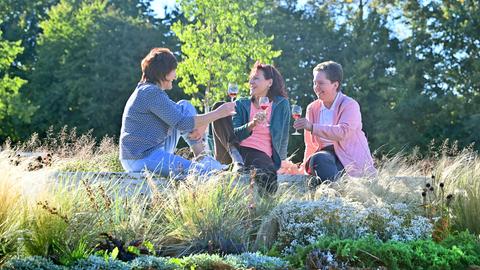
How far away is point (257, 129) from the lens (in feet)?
22.1

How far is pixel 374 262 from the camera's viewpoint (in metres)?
4.01

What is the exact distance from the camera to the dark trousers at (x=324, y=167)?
636cm

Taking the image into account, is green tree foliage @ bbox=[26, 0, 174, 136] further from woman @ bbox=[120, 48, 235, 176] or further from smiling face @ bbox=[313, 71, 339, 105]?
woman @ bbox=[120, 48, 235, 176]

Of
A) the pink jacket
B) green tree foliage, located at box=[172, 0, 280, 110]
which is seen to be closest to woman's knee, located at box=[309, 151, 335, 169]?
the pink jacket

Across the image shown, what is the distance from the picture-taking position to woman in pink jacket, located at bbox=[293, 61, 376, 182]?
21.2 feet

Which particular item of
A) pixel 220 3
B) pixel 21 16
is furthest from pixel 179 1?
pixel 21 16

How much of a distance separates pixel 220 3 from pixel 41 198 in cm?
1122

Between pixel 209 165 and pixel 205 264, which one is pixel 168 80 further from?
pixel 205 264

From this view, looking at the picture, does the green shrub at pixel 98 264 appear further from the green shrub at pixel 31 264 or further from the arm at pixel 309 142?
the arm at pixel 309 142

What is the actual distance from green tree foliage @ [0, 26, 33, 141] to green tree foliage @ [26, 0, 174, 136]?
111 centimetres

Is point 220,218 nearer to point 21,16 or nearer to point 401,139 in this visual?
point 401,139

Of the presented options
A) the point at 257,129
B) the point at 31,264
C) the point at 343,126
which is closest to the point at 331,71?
the point at 343,126

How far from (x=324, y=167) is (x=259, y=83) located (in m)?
0.99

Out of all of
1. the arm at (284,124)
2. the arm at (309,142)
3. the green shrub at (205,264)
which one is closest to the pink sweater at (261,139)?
the arm at (284,124)
